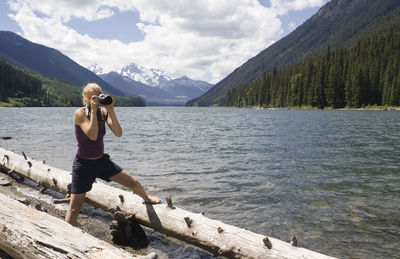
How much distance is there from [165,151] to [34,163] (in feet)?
36.2

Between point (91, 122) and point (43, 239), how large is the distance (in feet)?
7.01

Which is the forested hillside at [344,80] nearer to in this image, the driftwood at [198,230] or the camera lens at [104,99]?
the driftwood at [198,230]

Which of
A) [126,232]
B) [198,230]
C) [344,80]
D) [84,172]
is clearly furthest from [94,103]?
[344,80]

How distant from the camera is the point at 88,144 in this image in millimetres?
5941

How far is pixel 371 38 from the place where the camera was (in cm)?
14888

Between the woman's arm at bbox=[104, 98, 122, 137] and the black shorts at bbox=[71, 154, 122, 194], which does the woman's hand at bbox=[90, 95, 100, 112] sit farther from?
the black shorts at bbox=[71, 154, 122, 194]

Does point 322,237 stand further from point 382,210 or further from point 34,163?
point 34,163

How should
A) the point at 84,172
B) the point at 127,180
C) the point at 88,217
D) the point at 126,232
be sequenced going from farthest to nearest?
the point at 88,217 → the point at 126,232 → the point at 127,180 → the point at 84,172

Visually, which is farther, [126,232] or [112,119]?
[126,232]

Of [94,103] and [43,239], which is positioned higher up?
[94,103]

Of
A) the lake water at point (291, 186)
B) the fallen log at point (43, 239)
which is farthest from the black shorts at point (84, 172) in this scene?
the lake water at point (291, 186)

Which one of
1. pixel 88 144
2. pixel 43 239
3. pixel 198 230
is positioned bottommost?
pixel 198 230

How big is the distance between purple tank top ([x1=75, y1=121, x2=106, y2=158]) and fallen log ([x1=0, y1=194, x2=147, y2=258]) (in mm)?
1365

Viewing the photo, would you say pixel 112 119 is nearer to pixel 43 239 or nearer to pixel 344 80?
pixel 43 239
